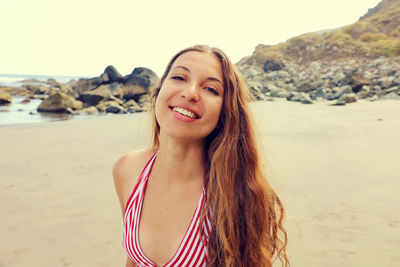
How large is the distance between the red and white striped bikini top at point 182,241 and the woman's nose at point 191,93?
1.70ft

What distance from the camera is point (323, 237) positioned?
8.96 ft

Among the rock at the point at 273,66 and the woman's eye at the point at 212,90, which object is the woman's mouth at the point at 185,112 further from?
the rock at the point at 273,66

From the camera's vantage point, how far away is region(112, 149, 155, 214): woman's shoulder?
192 cm

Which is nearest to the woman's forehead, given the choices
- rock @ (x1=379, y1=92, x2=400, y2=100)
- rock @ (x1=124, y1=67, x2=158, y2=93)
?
rock @ (x1=379, y1=92, x2=400, y2=100)

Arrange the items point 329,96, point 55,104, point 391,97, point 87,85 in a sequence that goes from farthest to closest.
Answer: point 87,85 < point 55,104 < point 329,96 < point 391,97

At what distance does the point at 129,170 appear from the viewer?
6.41 ft

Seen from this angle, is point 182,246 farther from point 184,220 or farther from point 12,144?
point 12,144

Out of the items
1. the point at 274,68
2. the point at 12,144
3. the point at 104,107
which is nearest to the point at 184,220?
the point at 12,144

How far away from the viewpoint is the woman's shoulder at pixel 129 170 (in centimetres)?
192

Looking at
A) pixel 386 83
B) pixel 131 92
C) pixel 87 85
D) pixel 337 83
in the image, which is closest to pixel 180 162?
pixel 386 83

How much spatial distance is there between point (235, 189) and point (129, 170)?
68cm

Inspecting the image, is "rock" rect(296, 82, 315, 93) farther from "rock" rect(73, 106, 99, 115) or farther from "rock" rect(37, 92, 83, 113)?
"rock" rect(37, 92, 83, 113)

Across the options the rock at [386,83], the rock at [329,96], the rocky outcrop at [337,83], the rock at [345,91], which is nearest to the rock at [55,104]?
the rocky outcrop at [337,83]

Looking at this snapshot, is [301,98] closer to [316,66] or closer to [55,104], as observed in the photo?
[55,104]
